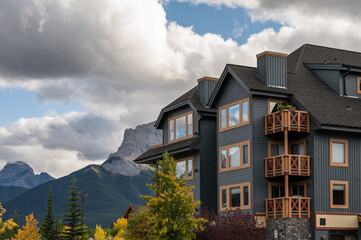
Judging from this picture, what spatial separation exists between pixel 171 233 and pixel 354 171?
13656mm

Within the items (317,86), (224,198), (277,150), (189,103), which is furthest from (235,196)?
(317,86)

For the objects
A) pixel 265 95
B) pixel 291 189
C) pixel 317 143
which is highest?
pixel 265 95

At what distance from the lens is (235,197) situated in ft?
143

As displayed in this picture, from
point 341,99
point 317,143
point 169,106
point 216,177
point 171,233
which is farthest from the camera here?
point 169,106

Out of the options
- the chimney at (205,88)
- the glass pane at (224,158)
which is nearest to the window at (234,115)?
the glass pane at (224,158)

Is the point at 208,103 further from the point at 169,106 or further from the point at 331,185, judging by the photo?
the point at 331,185

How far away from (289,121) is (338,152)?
4526 millimetres

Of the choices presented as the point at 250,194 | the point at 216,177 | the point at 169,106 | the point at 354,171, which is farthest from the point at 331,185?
the point at 169,106

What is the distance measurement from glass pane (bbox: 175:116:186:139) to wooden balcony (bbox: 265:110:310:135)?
11.1 m

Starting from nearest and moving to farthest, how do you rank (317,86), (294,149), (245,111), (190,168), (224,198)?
(294,149)
(245,111)
(224,198)
(317,86)
(190,168)

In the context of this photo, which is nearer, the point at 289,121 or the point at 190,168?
the point at 289,121

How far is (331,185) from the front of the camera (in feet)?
135

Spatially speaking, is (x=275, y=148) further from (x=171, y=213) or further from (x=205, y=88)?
(x=205, y=88)

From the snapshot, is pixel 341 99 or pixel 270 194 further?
pixel 341 99
